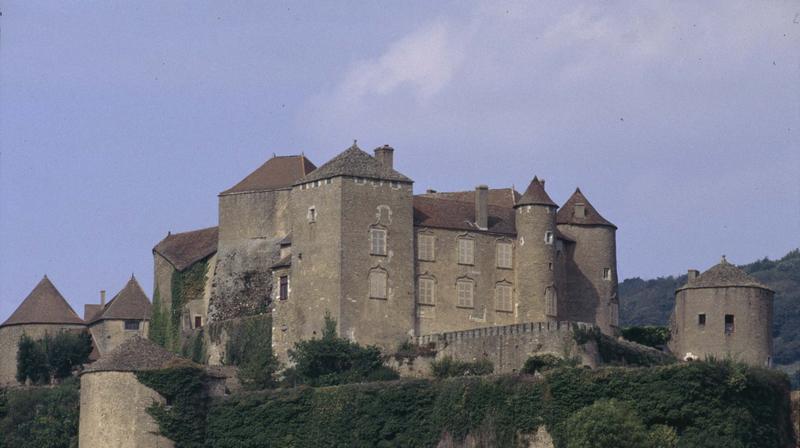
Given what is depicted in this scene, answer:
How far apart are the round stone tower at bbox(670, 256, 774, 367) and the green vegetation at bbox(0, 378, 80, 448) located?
2469 centimetres

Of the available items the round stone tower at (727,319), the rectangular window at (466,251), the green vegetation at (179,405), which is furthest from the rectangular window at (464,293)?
the green vegetation at (179,405)

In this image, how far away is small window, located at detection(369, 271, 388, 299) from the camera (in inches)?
2899

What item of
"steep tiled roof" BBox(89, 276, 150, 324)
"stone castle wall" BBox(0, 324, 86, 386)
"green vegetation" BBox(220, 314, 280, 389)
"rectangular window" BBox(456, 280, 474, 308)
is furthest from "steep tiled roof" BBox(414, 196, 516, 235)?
"stone castle wall" BBox(0, 324, 86, 386)

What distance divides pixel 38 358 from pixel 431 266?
20.2 meters

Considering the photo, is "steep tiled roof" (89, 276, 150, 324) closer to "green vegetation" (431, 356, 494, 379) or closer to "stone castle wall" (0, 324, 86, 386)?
"stone castle wall" (0, 324, 86, 386)

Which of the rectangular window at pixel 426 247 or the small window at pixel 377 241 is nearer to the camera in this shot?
the small window at pixel 377 241

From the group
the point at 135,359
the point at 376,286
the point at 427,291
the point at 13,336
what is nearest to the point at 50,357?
the point at 13,336

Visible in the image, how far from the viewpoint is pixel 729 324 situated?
233 ft

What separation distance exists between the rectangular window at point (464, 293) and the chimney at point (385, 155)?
575cm

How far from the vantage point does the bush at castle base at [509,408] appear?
197 ft

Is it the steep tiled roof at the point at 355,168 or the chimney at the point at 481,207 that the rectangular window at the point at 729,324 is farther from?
the steep tiled roof at the point at 355,168

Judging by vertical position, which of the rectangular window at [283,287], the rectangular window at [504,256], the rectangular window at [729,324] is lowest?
the rectangular window at [729,324]

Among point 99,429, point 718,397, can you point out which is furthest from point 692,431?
point 99,429

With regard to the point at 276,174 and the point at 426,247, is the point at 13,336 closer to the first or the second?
the point at 276,174
